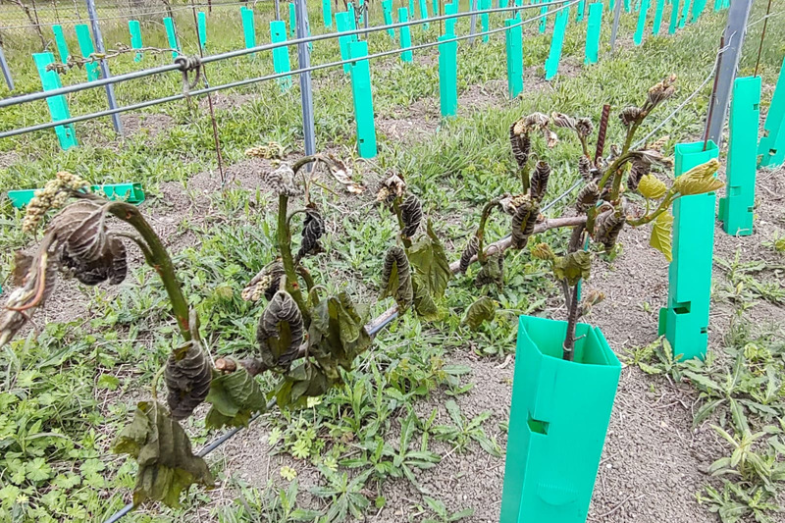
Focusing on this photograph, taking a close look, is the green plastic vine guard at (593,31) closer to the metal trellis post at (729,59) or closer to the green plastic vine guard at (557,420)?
the metal trellis post at (729,59)

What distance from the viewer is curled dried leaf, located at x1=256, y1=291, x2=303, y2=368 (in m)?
0.94

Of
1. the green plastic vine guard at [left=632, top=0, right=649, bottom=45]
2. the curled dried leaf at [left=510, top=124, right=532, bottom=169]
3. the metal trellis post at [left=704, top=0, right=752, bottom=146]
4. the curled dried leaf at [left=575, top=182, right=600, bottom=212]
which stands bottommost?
the curled dried leaf at [left=575, top=182, right=600, bottom=212]

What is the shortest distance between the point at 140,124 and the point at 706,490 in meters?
5.20

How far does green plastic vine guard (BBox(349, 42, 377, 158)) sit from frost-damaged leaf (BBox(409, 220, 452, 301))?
2.75 metres

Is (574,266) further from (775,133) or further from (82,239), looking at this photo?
(775,133)

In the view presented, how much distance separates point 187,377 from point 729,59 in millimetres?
2690

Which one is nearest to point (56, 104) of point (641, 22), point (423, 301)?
point (423, 301)

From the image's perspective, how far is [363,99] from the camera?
3.80 m

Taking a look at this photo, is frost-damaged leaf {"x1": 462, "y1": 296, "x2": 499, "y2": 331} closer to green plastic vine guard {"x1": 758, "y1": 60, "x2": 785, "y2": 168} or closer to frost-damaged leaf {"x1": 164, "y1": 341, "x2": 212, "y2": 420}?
frost-damaged leaf {"x1": 164, "y1": 341, "x2": 212, "y2": 420}

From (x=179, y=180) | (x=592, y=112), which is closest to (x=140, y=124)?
(x=179, y=180)

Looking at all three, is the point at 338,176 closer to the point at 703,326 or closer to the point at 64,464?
the point at 64,464

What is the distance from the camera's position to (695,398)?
222 centimetres

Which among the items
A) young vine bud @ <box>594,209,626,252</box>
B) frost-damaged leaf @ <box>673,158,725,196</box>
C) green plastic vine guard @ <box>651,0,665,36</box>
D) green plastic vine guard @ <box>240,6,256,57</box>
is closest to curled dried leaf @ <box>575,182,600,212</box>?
young vine bud @ <box>594,209,626,252</box>

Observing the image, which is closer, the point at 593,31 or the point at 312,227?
the point at 312,227
